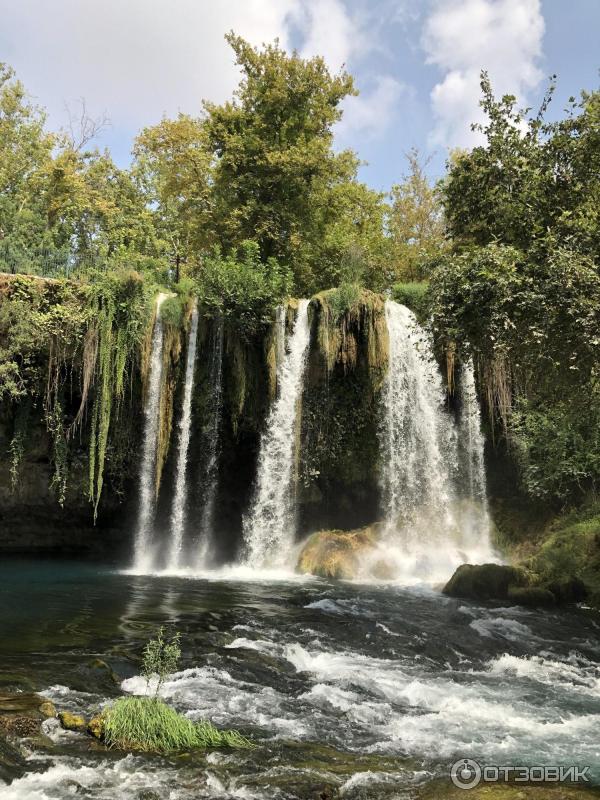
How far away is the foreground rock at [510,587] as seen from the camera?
12.0 meters

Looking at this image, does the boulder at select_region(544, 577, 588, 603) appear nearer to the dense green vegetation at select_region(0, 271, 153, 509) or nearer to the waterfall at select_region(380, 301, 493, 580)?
the waterfall at select_region(380, 301, 493, 580)

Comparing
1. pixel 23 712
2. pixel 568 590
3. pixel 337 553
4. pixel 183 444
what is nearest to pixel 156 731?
pixel 23 712

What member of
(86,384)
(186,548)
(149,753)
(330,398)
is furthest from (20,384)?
(149,753)

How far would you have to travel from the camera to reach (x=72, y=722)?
5.38m

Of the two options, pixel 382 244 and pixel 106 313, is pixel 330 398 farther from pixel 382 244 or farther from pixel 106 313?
pixel 382 244

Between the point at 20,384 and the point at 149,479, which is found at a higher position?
the point at 20,384

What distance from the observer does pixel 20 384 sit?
1702 cm

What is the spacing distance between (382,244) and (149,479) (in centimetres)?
1532

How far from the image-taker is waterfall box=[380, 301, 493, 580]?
17.3m

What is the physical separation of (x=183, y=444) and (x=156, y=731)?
1323cm

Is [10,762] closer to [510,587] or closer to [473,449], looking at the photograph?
[510,587]

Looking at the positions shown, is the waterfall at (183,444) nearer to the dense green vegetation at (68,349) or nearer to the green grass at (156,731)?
the dense green vegetation at (68,349)

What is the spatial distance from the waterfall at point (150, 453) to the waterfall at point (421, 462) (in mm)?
A: 6880

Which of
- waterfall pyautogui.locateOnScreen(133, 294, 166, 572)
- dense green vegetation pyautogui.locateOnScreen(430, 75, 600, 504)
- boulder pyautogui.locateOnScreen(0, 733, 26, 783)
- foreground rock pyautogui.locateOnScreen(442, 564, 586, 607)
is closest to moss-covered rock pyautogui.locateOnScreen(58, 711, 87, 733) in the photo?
boulder pyautogui.locateOnScreen(0, 733, 26, 783)
